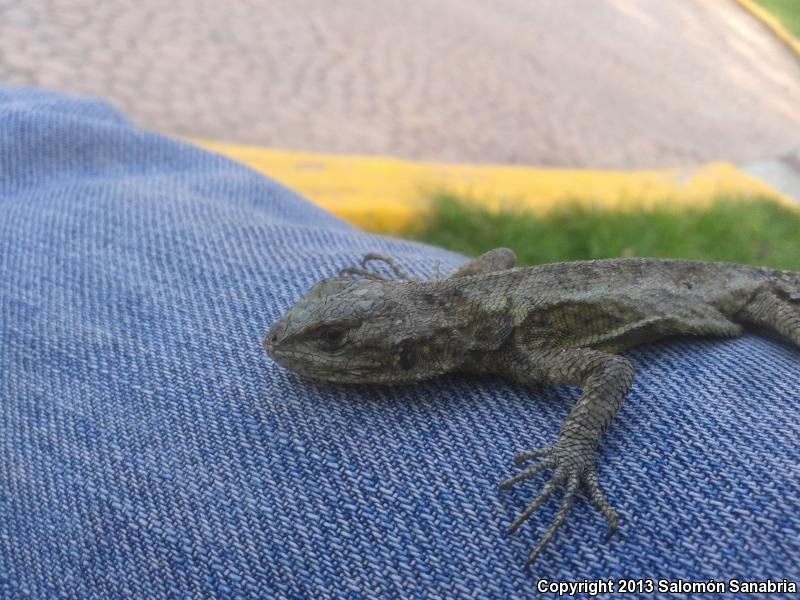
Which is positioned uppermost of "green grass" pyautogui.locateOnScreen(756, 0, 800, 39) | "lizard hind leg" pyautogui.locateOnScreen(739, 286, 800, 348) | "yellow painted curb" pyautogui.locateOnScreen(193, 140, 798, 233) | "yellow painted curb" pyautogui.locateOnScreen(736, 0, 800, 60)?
"green grass" pyautogui.locateOnScreen(756, 0, 800, 39)

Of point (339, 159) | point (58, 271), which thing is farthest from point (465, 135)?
point (58, 271)

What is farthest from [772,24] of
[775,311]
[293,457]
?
[293,457]

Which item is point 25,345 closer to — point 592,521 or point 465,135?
point 592,521

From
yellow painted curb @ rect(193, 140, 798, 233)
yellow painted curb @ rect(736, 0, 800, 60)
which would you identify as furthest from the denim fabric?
yellow painted curb @ rect(736, 0, 800, 60)

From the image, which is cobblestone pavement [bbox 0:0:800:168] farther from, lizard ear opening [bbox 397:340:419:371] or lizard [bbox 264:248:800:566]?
lizard ear opening [bbox 397:340:419:371]

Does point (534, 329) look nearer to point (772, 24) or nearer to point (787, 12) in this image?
point (772, 24)
